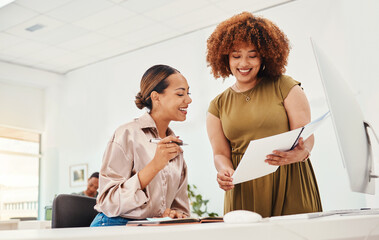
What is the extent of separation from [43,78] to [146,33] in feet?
8.20

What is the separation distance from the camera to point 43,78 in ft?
23.7

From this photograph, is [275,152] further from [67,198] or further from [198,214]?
[198,214]

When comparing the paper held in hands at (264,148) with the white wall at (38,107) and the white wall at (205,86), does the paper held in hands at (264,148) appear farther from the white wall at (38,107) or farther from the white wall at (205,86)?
the white wall at (38,107)

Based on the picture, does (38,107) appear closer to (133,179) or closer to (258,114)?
(258,114)

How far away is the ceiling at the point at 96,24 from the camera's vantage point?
16.5 feet

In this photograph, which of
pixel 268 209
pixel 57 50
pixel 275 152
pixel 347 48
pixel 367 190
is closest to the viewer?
pixel 367 190

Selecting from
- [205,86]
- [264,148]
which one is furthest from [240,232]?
[205,86]

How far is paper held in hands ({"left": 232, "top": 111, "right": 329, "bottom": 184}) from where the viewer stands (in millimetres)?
1019

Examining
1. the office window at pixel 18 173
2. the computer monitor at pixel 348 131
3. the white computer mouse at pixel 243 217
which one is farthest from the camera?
the office window at pixel 18 173

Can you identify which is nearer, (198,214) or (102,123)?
(198,214)

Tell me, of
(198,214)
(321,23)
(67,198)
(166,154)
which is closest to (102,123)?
(198,214)

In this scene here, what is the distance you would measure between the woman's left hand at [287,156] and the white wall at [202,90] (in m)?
2.03

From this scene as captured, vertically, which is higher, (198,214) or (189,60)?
(189,60)

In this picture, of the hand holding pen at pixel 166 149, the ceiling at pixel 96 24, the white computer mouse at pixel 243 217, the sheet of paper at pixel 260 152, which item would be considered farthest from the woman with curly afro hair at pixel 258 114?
the ceiling at pixel 96 24
